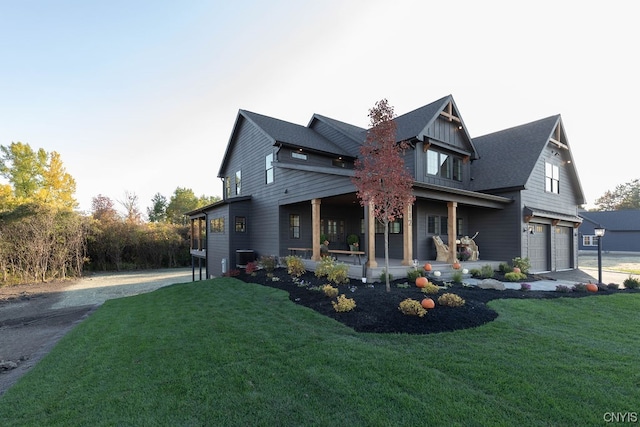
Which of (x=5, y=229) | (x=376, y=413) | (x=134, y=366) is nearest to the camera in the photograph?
(x=376, y=413)

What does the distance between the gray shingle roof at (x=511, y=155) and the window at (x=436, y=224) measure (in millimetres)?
3063

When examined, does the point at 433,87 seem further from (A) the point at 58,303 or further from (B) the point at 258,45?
(A) the point at 58,303

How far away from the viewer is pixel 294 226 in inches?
551

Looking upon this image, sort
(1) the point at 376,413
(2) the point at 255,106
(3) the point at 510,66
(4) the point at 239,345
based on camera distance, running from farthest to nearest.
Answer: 1. (2) the point at 255,106
2. (3) the point at 510,66
3. (4) the point at 239,345
4. (1) the point at 376,413

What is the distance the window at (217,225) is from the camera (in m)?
15.9

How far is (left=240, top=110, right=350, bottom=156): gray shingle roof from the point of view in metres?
14.1

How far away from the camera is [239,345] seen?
15.7 ft

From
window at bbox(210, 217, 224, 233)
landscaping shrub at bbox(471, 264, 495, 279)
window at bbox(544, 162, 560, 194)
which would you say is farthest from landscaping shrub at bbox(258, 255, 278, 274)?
window at bbox(544, 162, 560, 194)

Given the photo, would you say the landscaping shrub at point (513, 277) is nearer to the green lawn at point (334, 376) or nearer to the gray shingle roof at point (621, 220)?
the green lawn at point (334, 376)

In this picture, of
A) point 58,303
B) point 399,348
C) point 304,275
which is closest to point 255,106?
point 304,275

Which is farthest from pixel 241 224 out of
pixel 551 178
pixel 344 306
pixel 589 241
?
pixel 589 241

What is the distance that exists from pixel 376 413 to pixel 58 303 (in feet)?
50.4

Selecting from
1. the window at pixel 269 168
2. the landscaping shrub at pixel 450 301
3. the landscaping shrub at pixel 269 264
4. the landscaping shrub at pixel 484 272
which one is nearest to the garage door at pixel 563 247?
the landscaping shrub at pixel 484 272
